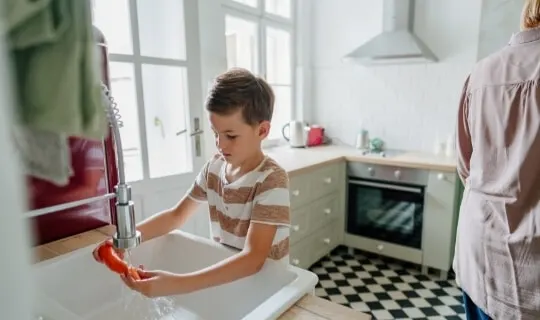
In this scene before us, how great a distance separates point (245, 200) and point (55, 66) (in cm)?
70

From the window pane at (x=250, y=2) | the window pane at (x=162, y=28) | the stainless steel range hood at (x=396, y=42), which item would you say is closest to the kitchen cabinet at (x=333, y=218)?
the stainless steel range hood at (x=396, y=42)

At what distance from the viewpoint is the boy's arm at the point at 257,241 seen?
2.32 ft

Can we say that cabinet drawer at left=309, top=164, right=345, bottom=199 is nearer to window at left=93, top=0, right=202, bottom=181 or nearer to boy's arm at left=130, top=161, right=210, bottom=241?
window at left=93, top=0, right=202, bottom=181

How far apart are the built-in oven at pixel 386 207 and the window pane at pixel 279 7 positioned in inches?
53.2

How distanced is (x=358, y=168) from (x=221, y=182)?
157 centimetres

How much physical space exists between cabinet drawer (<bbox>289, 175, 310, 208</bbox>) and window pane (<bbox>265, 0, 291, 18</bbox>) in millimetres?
1426

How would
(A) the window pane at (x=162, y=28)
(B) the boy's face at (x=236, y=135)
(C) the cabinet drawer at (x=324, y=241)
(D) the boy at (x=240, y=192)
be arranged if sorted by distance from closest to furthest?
(D) the boy at (x=240, y=192) < (B) the boy's face at (x=236, y=135) < (A) the window pane at (x=162, y=28) < (C) the cabinet drawer at (x=324, y=241)

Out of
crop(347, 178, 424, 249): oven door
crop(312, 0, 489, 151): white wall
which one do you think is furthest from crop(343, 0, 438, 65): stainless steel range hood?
crop(347, 178, 424, 249): oven door

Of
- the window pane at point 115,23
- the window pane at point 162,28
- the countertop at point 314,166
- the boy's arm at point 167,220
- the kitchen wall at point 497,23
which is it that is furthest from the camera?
the kitchen wall at point 497,23

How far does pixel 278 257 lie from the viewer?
0.91m

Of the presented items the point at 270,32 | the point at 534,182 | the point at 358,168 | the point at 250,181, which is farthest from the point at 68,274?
the point at 270,32

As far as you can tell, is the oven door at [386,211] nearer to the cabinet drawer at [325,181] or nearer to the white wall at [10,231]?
the cabinet drawer at [325,181]

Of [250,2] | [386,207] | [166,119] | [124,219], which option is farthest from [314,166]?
[124,219]

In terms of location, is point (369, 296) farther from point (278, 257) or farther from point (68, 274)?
point (68, 274)
